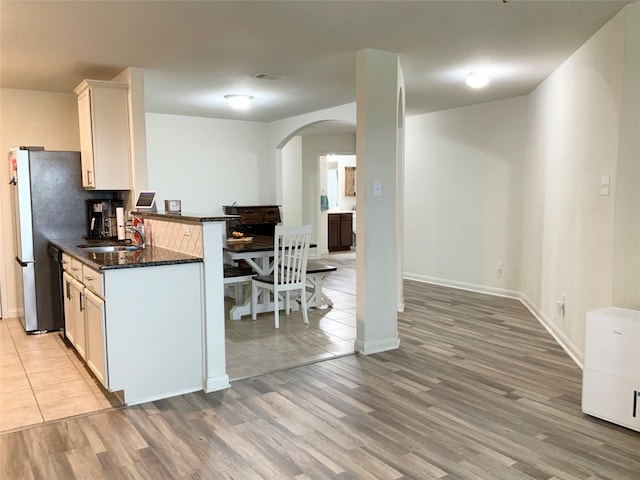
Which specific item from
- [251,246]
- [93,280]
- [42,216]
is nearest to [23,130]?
[42,216]

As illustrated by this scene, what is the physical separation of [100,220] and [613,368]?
4.40m

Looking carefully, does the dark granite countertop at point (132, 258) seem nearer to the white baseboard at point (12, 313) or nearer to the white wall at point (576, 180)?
the white baseboard at point (12, 313)

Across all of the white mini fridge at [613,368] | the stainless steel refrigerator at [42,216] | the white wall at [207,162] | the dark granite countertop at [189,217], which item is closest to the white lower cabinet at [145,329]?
the dark granite countertop at [189,217]

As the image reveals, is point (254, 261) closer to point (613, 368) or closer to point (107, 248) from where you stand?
point (107, 248)

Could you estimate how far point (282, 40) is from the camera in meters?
3.56

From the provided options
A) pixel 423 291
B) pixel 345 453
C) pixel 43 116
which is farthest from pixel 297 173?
pixel 345 453

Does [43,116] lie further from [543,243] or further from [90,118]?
[543,243]

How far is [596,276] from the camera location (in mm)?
3389

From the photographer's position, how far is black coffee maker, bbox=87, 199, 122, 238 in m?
4.80

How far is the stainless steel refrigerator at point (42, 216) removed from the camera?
4.55 m

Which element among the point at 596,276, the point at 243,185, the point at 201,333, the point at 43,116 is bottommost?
the point at 201,333

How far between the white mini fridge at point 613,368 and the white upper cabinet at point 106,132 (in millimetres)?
3807

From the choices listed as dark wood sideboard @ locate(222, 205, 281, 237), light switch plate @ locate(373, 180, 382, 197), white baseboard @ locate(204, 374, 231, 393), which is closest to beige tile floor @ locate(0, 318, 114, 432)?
white baseboard @ locate(204, 374, 231, 393)

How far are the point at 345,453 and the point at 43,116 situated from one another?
4790mm
